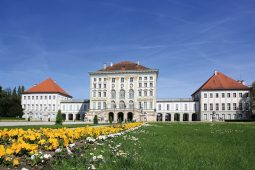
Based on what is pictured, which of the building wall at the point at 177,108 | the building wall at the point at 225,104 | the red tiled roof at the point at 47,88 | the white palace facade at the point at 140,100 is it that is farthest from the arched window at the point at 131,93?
the red tiled roof at the point at 47,88

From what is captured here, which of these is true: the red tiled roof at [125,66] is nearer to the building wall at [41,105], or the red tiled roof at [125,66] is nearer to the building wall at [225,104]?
the building wall at [225,104]

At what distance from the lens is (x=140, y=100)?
Result: 74625 millimetres

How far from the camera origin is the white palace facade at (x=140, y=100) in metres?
72.1

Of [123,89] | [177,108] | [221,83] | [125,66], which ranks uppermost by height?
[125,66]

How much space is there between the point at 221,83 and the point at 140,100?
20914mm

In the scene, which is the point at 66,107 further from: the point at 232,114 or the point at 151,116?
the point at 232,114

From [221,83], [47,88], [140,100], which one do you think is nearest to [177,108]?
[140,100]

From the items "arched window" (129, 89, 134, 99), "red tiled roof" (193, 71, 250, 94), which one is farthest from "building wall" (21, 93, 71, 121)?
"red tiled roof" (193, 71, 250, 94)

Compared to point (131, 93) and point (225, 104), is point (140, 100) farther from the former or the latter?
point (225, 104)

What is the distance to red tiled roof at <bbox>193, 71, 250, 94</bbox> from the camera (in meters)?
72.8

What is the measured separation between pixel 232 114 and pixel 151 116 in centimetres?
1992

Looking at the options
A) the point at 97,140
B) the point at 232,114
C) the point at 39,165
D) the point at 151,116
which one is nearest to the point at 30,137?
the point at 39,165

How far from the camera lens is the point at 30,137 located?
5934 mm

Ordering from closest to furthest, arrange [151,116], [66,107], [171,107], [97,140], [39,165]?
[39,165]
[97,140]
[151,116]
[171,107]
[66,107]
